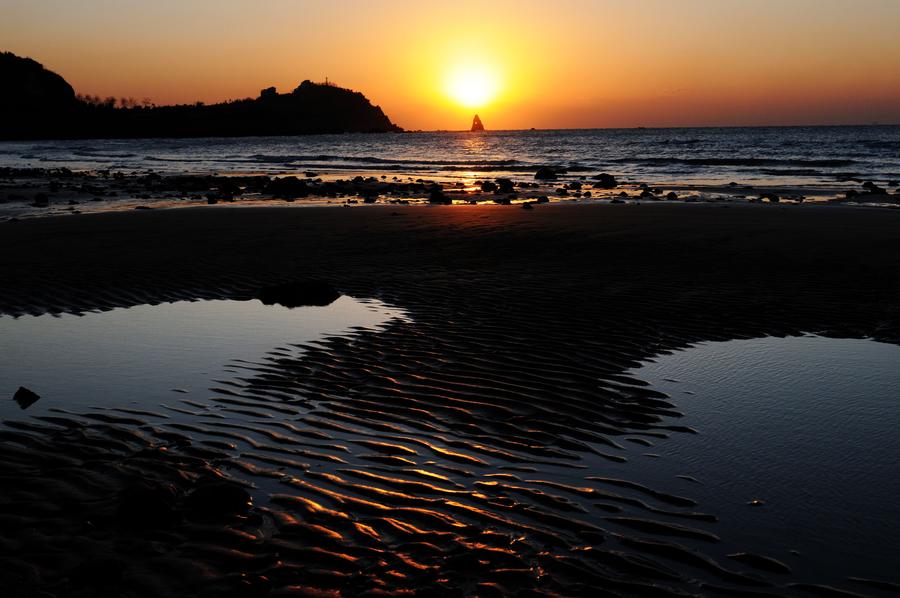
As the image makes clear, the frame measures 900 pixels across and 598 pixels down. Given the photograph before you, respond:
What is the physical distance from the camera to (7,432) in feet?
22.0

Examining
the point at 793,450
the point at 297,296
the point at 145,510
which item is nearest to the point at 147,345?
the point at 297,296

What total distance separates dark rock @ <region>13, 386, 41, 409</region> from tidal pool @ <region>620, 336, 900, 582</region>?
572cm

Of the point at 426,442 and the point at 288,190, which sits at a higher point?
the point at 288,190

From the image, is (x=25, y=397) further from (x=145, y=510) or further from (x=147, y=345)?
(x=145, y=510)

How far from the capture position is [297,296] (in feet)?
39.7

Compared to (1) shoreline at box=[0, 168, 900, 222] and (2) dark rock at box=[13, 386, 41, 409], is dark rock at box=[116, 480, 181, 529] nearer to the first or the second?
(2) dark rock at box=[13, 386, 41, 409]

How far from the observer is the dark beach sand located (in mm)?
4461

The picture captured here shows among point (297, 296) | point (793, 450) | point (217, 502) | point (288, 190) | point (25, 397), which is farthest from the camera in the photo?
point (288, 190)

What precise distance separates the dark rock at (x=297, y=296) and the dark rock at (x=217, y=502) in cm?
682

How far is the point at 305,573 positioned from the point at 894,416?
5561 mm

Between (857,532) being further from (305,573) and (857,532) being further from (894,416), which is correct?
(305,573)

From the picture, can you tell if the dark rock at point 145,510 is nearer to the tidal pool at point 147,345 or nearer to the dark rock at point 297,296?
the tidal pool at point 147,345

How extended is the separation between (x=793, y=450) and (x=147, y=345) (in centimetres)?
740

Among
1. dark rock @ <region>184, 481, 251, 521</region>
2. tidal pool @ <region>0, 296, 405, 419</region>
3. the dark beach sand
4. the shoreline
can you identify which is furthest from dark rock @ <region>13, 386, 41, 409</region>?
the shoreline
